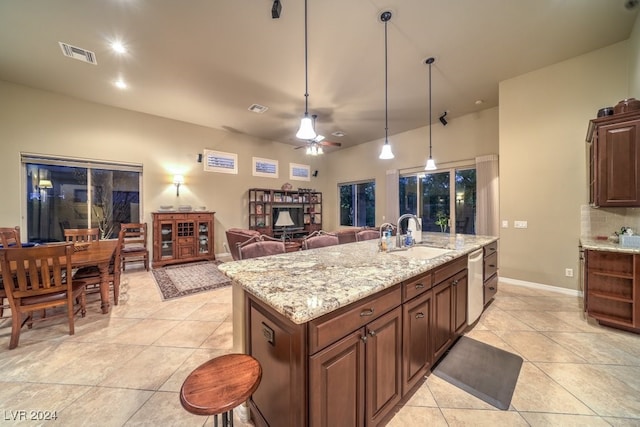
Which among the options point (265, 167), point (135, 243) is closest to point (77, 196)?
point (135, 243)

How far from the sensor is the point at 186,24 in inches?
108

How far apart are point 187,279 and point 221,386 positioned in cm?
397

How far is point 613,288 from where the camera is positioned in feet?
8.36

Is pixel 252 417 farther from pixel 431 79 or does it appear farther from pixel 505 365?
pixel 431 79

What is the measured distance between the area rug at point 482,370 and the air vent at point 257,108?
4997 millimetres

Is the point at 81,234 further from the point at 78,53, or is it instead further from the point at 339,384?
the point at 339,384

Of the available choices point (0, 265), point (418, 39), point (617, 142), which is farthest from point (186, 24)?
point (617, 142)

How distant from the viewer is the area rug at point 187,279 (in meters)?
3.79

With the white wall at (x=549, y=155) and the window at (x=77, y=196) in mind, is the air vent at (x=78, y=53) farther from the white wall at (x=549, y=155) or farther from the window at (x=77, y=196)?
the white wall at (x=549, y=155)

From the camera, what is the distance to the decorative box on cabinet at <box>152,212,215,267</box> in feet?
17.0

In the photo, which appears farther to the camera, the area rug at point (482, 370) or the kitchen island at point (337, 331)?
the area rug at point (482, 370)

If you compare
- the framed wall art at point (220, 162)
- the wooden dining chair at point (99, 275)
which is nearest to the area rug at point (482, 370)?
the wooden dining chair at point (99, 275)

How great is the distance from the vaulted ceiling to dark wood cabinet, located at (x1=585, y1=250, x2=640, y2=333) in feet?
8.95

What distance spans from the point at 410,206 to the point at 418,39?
4232mm
